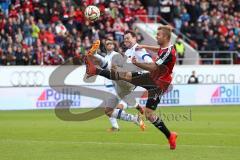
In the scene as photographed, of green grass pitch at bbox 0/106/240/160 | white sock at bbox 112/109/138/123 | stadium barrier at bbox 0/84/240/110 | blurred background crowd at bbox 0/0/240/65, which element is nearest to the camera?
green grass pitch at bbox 0/106/240/160

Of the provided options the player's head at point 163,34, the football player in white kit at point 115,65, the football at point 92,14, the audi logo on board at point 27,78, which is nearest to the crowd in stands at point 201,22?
the audi logo on board at point 27,78

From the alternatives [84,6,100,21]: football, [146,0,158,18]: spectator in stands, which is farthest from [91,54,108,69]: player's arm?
[146,0,158,18]: spectator in stands

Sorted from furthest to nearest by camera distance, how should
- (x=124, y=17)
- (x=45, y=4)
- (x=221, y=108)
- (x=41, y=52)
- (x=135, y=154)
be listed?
(x=124, y=17) → (x=45, y=4) → (x=41, y=52) → (x=221, y=108) → (x=135, y=154)

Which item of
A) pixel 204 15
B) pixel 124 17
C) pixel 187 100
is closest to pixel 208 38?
pixel 204 15

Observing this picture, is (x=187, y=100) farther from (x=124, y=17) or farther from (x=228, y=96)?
(x=124, y=17)

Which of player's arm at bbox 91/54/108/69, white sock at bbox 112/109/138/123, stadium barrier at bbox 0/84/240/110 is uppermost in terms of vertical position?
player's arm at bbox 91/54/108/69

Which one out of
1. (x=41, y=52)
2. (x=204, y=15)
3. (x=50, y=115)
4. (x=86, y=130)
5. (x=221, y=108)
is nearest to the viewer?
(x=86, y=130)

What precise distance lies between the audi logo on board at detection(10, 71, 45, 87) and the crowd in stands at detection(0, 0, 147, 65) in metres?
→ 0.49

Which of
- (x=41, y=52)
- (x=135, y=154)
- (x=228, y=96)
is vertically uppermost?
(x=135, y=154)

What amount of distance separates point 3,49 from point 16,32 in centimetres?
133

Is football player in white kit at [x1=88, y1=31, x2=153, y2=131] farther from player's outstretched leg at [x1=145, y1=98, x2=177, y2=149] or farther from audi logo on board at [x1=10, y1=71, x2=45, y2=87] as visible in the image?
audi logo on board at [x1=10, y1=71, x2=45, y2=87]

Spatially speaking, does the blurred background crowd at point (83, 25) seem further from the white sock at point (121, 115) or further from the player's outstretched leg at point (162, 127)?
the player's outstretched leg at point (162, 127)

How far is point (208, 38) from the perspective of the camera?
132 ft

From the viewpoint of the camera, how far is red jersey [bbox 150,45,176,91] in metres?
14.5
